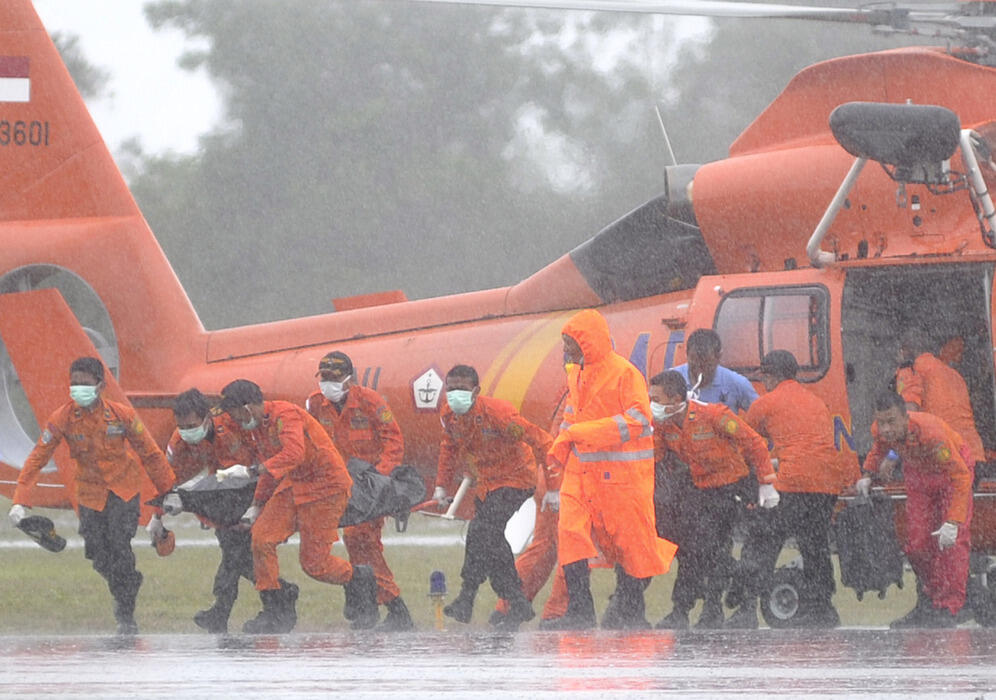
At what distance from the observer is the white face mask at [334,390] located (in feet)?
31.8

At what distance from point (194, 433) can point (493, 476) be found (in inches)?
60.7

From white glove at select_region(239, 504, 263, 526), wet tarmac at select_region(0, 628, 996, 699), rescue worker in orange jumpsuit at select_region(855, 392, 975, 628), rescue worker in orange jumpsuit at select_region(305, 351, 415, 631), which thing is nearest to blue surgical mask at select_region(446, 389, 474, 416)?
rescue worker in orange jumpsuit at select_region(305, 351, 415, 631)

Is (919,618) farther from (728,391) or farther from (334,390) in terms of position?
(334,390)

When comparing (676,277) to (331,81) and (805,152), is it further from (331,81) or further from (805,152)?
(331,81)

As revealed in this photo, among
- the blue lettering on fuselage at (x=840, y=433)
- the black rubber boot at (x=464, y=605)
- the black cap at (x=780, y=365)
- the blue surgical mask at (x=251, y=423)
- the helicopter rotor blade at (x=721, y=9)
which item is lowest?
the black rubber boot at (x=464, y=605)

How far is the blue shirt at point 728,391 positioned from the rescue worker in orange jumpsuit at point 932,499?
74cm

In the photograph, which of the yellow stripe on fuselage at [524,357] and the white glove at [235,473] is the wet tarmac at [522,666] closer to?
the white glove at [235,473]

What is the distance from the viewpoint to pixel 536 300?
35.7 feet

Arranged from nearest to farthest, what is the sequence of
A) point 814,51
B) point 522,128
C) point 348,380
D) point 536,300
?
1. point 348,380
2. point 536,300
3. point 814,51
4. point 522,128

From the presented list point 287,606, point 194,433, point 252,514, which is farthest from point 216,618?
point 194,433

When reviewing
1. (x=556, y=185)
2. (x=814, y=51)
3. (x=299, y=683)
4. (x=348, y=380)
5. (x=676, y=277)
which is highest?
(x=814, y=51)

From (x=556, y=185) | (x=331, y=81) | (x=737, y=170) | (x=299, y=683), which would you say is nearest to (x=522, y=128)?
(x=556, y=185)

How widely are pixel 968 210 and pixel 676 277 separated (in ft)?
6.05

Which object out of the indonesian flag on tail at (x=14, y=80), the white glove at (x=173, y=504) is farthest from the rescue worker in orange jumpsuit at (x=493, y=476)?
the indonesian flag on tail at (x=14, y=80)
